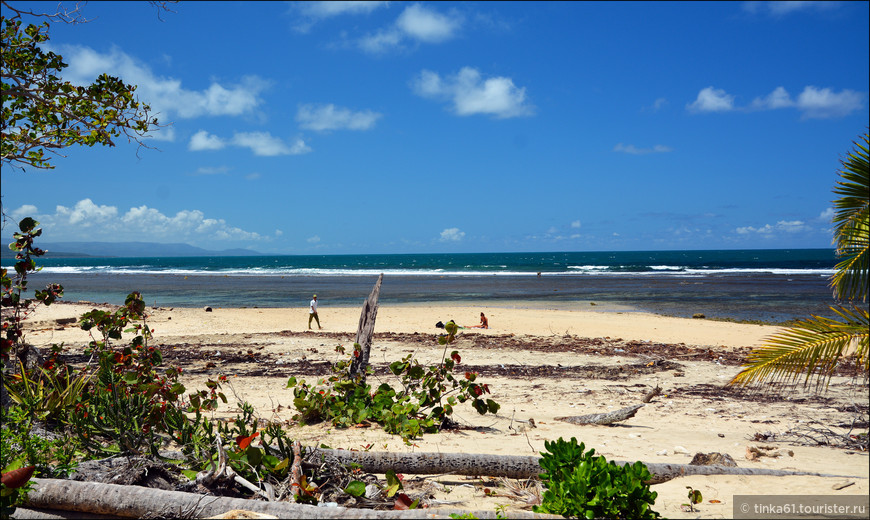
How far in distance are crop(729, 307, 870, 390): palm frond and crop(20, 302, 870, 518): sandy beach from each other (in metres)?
0.86

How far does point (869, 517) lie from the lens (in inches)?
129

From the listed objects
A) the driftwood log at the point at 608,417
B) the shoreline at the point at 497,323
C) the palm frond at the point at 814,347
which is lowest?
the shoreline at the point at 497,323

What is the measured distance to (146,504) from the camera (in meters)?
3.37

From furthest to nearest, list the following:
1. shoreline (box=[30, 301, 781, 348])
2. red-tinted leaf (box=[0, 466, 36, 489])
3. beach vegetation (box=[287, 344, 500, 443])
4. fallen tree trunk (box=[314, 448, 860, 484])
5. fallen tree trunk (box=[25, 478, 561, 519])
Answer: shoreline (box=[30, 301, 781, 348]) < beach vegetation (box=[287, 344, 500, 443]) < fallen tree trunk (box=[314, 448, 860, 484]) < fallen tree trunk (box=[25, 478, 561, 519]) < red-tinted leaf (box=[0, 466, 36, 489])

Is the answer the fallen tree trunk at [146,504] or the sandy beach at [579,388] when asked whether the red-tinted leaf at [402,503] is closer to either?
the fallen tree trunk at [146,504]

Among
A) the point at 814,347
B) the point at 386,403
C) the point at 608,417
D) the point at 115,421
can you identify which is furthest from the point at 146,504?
the point at 608,417

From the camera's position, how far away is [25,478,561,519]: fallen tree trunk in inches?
129

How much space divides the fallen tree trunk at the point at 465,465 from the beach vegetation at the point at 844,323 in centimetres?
97

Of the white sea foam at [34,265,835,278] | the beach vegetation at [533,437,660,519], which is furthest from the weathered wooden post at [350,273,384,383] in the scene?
the white sea foam at [34,265,835,278]

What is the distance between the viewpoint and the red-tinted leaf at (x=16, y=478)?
3145 mm

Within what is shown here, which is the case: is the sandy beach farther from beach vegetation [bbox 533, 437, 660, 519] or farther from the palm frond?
the palm frond

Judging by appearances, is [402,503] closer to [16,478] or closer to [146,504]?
[146,504]

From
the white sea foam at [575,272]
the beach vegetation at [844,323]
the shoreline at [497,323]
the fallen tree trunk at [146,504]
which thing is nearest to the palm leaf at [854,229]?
the beach vegetation at [844,323]

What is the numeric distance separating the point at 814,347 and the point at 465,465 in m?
2.84
